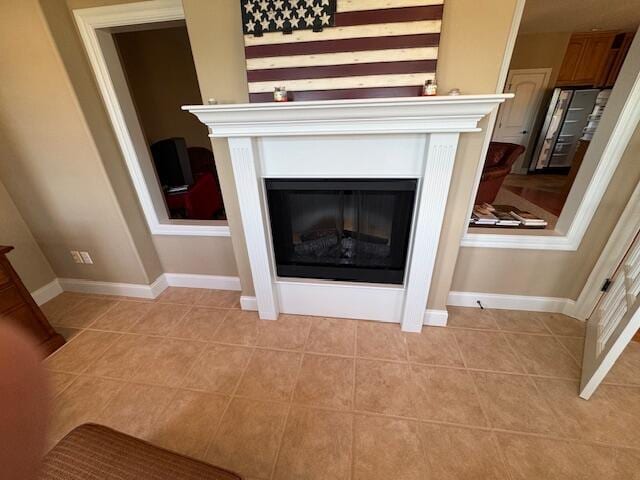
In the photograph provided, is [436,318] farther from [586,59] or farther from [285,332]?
[586,59]

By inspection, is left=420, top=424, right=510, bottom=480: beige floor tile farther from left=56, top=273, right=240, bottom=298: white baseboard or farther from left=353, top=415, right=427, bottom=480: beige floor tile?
left=56, top=273, right=240, bottom=298: white baseboard

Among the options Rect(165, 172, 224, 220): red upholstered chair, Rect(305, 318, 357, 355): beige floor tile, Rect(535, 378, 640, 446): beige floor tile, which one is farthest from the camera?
Rect(165, 172, 224, 220): red upholstered chair

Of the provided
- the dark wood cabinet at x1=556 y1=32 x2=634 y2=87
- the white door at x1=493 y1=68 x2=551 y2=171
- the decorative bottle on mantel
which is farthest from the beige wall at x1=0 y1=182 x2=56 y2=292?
the dark wood cabinet at x1=556 y1=32 x2=634 y2=87

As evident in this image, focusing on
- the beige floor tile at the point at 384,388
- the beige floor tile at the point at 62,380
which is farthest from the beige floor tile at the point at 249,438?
the beige floor tile at the point at 62,380

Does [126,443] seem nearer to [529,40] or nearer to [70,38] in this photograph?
[70,38]

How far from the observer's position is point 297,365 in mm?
1571

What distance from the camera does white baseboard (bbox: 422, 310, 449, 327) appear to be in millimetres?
1787

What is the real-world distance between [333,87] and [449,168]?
692mm

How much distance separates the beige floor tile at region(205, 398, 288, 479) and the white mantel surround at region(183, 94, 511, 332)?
654 mm

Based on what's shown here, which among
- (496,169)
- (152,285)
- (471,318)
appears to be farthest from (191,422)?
(496,169)

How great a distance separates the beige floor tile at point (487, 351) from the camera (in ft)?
5.02

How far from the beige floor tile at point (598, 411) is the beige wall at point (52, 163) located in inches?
107

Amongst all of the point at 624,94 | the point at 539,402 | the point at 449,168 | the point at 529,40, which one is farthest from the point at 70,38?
the point at 529,40

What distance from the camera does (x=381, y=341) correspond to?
5.61 feet
